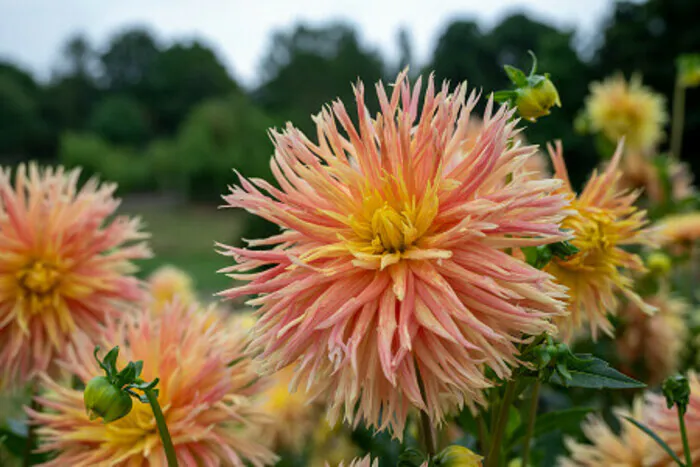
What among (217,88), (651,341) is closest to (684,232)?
(651,341)

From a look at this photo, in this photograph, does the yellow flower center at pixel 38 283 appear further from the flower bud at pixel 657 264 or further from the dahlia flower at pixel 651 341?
the dahlia flower at pixel 651 341

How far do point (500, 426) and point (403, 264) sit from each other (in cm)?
22

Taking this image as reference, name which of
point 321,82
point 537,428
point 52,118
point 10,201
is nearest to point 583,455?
point 537,428

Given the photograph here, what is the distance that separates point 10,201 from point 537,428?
0.95 metres

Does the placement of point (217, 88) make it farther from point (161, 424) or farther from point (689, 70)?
point (161, 424)

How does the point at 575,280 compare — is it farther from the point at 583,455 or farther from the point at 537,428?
the point at 583,455

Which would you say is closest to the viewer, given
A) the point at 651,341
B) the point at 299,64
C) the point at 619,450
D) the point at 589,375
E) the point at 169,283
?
the point at 589,375

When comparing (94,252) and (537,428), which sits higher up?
(94,252)

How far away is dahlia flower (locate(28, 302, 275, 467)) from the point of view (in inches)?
31.2

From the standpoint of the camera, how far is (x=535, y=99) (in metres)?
0.69

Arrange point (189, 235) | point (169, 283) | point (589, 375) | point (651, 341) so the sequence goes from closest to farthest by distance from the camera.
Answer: point (589, 375) → point (651, 341) → point (169, 283) → point (189, 235)

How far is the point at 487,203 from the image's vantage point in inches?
23.5

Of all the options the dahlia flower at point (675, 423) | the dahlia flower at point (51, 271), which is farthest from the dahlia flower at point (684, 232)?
the dahlia flower at point (51, 271)

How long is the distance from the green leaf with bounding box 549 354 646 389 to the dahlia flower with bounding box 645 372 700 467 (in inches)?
10.9
